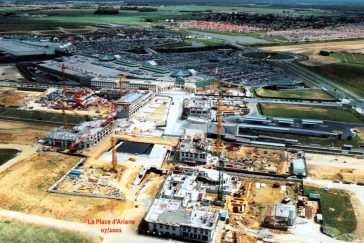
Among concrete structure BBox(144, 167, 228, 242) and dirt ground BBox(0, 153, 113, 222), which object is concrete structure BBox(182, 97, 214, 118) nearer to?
dirt ground BBox(0, 153, 113, 222)

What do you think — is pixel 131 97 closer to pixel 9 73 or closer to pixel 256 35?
pixel 9 73

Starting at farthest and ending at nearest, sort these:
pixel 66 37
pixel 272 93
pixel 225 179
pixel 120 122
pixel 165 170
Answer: pixel 66 37 < pixel 272 93 < pixel 120 122 < pixel 165 170 < pixel 225 179

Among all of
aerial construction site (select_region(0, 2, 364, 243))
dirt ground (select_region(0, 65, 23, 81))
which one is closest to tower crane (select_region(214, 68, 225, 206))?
aerial construction site (select_region(0, 2, 364, 243))

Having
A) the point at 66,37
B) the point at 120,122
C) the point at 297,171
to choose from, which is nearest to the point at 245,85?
the point at 120,122

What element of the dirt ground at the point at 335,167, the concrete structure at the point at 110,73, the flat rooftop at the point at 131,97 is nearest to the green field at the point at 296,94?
the concrete structure at the point at 110,73

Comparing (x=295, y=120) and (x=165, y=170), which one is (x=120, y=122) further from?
(x=295, y=120)

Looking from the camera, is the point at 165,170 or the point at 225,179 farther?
the point at 165,170

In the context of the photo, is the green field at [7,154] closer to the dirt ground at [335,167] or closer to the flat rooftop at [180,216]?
the flat rooftop at [180,216]
